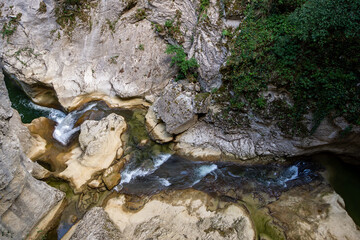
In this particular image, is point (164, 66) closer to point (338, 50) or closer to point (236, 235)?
point (338, 50)

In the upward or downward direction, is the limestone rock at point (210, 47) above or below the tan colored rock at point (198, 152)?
above

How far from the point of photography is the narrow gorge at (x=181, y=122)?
616cm

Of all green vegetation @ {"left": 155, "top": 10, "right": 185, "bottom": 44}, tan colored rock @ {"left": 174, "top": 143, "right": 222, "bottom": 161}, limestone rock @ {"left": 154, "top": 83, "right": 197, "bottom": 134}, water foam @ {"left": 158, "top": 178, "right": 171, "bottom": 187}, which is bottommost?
water foam @ {"left": 158, "top": 178, "right": 171, "bottom": 187}

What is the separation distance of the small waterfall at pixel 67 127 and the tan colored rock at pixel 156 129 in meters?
3.24

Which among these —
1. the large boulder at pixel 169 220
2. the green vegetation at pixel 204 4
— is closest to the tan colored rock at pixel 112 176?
the large boulder at pixel 169 220

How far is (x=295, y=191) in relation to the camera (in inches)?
279

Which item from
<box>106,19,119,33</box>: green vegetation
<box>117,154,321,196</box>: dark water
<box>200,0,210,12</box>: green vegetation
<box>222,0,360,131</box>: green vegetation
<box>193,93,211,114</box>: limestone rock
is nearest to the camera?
<box>222,0,360,131</box>: green vegetation

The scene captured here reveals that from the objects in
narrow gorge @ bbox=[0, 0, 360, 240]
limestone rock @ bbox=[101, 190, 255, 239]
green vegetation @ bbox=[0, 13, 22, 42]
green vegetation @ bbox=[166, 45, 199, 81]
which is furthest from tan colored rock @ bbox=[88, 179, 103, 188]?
green vegetation @ bbox=[0, 13, 22, 42]

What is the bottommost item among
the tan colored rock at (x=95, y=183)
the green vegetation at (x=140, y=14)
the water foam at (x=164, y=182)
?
the water foam at (x=164, y=182)

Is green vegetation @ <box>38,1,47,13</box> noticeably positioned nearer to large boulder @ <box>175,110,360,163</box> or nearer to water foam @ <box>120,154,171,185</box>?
water foam @ <box>120,154,171,185</box>

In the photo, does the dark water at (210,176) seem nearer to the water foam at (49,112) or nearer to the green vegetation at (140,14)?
the water foam at (49,112)

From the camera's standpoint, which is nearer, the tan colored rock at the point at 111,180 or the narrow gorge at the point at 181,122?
the narrow gorge at the point at 181,122

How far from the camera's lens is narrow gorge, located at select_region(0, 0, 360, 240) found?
616cm

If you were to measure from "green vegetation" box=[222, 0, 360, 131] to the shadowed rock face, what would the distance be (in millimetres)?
7022
